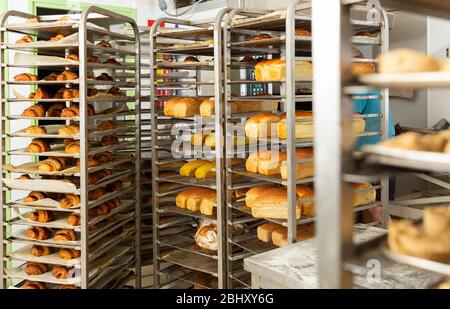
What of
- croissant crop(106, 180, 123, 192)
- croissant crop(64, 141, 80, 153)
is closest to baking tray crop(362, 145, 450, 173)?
croissant crop(64, 141, 80, 153)

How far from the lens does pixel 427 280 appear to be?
5.09 ft

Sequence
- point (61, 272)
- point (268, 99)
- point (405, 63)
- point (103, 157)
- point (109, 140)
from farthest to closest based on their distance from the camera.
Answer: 1. point (109, 140)
2. point (103, 157)
3. point (61, 272)
4. point (268, 99)
5. point (405, 63)

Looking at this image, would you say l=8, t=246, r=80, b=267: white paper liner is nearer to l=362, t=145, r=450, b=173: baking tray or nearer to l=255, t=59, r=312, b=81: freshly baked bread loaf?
l=255, t=59, r=312, b=81: freshly baked bread loaf

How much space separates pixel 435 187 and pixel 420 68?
12.5ft

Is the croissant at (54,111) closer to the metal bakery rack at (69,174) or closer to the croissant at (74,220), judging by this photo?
the metal bakery rack at (69,174)

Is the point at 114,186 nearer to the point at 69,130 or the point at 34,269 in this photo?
the point at 69,130

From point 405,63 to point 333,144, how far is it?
230mm

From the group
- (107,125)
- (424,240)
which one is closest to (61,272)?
(107,125)

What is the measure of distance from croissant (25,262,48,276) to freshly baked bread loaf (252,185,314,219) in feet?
4.55

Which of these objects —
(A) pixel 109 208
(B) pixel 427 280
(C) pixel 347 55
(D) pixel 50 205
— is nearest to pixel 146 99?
(A) pixel 109 208

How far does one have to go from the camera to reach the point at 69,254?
284 centimetres

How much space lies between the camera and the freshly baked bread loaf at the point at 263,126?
2.67 m

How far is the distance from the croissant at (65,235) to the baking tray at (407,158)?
231 centimetres

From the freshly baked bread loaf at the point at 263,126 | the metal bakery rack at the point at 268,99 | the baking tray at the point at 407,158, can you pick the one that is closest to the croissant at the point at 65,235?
the metal bakery rack at the point at 268,99
